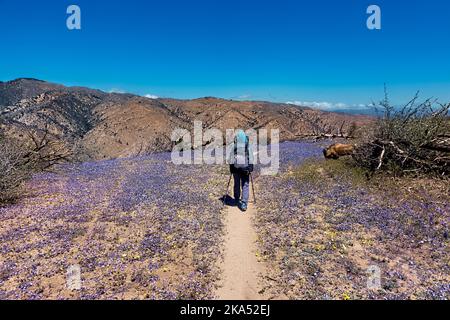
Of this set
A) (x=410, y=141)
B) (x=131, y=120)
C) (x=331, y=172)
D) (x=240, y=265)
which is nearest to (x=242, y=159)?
(x=240, y=265)

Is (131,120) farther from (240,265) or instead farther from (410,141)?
(240,265)

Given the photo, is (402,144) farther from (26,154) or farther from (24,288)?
(26,154)

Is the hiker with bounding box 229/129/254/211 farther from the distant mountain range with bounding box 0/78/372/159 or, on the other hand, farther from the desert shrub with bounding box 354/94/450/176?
the distant mountain range with bounding box 0/78/372/159

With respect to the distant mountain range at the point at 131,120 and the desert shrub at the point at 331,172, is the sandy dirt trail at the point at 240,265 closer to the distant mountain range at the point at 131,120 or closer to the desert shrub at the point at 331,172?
the desert shrub at the point at 331,172

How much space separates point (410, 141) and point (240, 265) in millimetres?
10838

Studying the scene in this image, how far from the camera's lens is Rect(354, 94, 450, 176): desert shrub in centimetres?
1402

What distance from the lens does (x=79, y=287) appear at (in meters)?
7.39

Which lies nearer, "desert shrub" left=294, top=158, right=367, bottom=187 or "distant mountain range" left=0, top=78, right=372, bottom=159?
"desert shrub" left=294, top=158, right=367, bottom=187

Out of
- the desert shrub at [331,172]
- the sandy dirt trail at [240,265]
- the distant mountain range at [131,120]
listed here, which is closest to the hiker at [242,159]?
the sandy dirt trail at [240,265]

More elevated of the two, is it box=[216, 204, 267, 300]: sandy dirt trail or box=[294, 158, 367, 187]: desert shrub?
box=[294, 158, 367, 187]: desert shrub

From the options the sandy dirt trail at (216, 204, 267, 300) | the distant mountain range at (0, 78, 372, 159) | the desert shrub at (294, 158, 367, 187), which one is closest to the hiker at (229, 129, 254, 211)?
the sandy dirt trail at (216, 204, 267, 300)

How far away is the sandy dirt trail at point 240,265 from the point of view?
7367 mm

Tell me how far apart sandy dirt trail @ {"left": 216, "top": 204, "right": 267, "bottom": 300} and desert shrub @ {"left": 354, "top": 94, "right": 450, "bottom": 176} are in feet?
23.9

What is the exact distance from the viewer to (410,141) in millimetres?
14461
